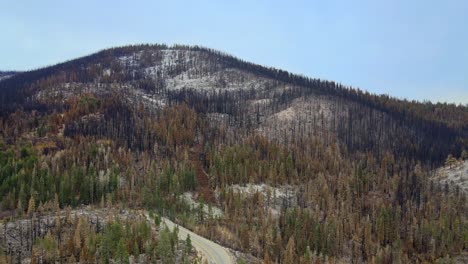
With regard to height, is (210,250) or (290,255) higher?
(210,250)

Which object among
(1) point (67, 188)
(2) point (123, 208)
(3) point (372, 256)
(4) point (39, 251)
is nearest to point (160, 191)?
(2) point (123, 208)

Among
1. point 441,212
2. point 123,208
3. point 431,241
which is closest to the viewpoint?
point 123,208

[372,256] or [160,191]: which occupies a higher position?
[160,191]

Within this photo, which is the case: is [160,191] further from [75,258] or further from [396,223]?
[396,223]

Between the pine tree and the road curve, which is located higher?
the road curve

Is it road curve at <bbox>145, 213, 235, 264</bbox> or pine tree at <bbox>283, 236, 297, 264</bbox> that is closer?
road curve at <bbox>145, 213, 235, 264</bbox>

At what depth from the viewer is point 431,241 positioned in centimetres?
16338

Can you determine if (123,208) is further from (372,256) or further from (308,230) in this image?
(372,256)

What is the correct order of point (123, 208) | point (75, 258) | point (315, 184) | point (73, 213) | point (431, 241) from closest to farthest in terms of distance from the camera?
point (75, 258)
point (73, 213)
point (123, 208)
point (431, 241)
point (315, 184)

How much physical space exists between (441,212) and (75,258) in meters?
136

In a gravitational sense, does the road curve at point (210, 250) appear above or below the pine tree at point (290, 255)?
above

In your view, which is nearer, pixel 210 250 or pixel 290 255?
pixel 210 250

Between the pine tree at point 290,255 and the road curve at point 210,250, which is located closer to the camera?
the road curve at point 210,250

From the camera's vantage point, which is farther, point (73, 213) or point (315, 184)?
point (315, 184)
